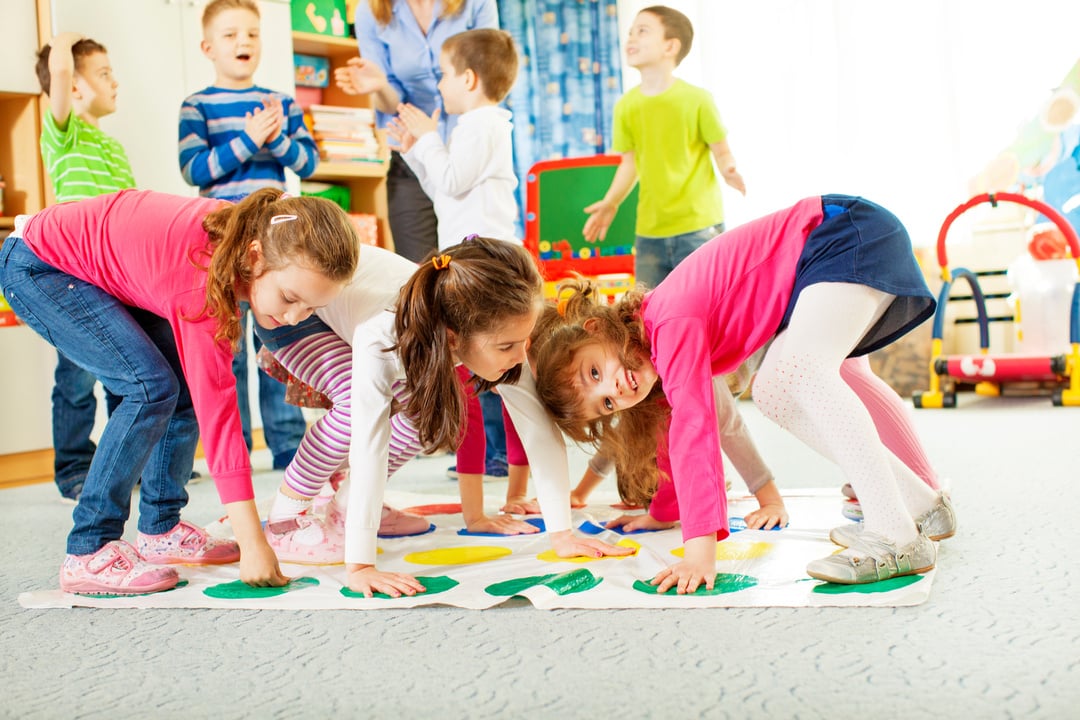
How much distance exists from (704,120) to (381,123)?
2.77ft

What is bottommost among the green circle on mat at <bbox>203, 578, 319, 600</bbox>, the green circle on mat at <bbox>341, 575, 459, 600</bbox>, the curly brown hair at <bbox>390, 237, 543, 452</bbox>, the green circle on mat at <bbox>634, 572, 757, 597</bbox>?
the green circle on mat at <bbox>203, 578, 319, 600</bbox>

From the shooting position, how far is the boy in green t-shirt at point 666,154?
2500 millimetres

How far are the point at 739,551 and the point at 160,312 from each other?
889 mm

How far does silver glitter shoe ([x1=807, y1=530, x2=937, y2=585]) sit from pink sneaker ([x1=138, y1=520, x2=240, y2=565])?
888mm

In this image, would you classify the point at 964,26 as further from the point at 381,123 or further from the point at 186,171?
the point at 186,171

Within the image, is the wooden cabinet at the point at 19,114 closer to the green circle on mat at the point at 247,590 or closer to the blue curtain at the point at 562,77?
the green circle on mat at the point at 247,590

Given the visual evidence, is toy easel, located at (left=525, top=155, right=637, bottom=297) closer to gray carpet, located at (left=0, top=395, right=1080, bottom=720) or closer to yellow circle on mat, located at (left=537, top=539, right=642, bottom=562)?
yellow circle on mat, located at (left=537, top=539, right=642, bottom=562)

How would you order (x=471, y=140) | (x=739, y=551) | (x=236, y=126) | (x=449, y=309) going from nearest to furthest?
1. (x=449, y=309)
2. (x=739, y=551)
3. (x=471, y=140)
4. (x=236, y=126)

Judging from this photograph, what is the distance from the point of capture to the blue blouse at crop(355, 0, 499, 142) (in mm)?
2473

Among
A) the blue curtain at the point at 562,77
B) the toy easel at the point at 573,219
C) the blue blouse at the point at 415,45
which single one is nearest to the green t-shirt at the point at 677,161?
the blue blouse at the point at 415,45

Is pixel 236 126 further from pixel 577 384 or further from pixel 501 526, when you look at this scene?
pixel 577 384

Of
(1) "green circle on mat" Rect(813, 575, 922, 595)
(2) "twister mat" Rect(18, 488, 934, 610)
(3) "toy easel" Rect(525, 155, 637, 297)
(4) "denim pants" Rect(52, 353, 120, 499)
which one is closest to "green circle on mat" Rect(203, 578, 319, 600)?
(2) "twister mat" Rect(18, 488, 934, 610)

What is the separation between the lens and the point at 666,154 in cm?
252

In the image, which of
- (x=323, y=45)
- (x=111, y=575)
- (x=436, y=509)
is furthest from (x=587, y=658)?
(x=323, y=45)
